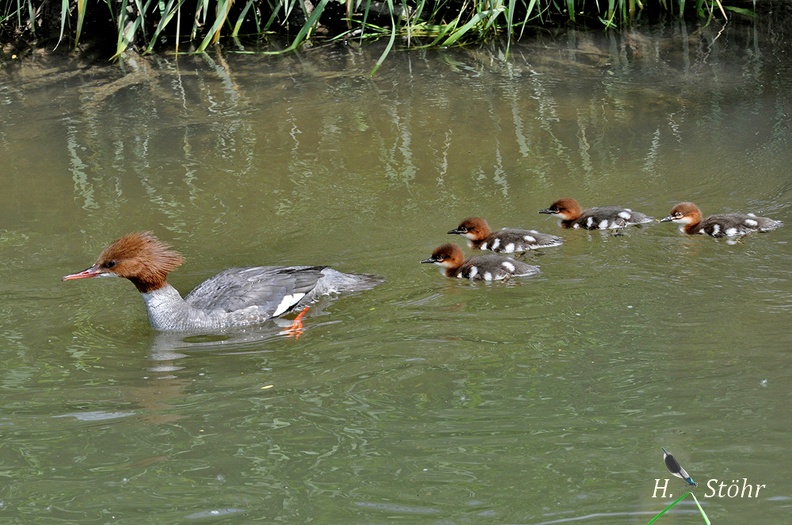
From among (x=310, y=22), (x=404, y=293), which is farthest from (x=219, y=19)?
(x=404, y=293)

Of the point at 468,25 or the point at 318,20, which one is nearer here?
the point at 468,25

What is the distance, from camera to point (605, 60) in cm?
985

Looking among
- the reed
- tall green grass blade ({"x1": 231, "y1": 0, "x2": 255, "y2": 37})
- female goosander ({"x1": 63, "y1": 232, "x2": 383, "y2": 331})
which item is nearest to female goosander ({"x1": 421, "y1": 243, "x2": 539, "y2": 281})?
female goosander ({"x1": 63, "y1": 232, "x2": 383, "y2": 331})

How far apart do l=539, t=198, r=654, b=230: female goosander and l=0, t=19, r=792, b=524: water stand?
94 mm

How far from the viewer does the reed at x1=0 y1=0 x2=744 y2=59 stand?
10352 mm

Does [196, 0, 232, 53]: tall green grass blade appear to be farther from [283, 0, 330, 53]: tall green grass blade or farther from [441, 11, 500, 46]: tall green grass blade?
[441, 11, 500, 46]: tall green grass blade

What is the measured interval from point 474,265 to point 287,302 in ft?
3.57

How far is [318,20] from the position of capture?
11000mm

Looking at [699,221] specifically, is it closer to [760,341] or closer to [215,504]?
[760,341]

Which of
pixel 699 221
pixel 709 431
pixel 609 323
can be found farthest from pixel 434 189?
pixel 709 431

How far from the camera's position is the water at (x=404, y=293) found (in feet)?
12.2

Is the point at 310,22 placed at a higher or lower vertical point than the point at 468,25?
higher

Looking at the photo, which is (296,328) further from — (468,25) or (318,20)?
(318,20)

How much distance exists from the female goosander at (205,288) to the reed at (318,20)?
4683 mm
